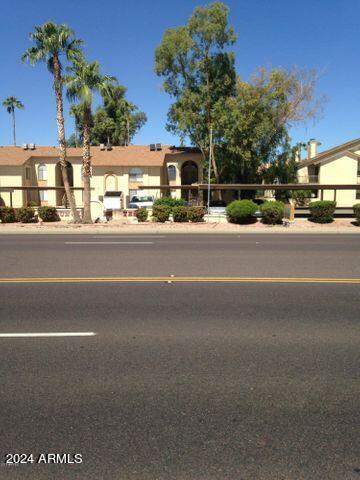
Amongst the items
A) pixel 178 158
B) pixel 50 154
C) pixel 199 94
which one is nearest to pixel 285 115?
pixel 199 94

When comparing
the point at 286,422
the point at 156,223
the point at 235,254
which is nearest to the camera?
the point at 286,422

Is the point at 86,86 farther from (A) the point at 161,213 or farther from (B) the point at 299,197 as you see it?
(B) the point at 299,197

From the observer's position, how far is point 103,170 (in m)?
48.8

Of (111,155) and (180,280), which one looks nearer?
(180,280)

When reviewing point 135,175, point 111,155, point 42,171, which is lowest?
point 135,175

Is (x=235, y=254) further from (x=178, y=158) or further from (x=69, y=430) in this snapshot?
(x=178, y=158)

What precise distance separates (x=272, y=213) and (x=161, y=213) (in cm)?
748

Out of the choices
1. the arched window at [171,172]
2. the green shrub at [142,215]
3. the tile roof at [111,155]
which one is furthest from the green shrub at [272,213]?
the arched window at [171,172]

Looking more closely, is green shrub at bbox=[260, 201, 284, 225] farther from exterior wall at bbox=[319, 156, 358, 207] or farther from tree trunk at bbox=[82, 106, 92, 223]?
exterior wall at bbox=[319, 156, 358, 207]

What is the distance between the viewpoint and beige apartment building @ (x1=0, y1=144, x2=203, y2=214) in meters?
48.4

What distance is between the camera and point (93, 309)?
21.5 feet

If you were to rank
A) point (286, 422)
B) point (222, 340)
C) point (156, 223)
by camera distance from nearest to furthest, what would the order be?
point (286, 422)
point (222, 340)
point (156, 223)

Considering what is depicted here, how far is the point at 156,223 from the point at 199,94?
64.7 ft

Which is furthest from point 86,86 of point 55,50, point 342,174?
point 342,174
